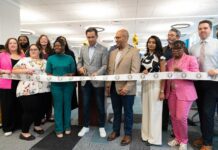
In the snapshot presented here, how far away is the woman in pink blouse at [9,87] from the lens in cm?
284

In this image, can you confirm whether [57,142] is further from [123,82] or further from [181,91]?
[181,91]

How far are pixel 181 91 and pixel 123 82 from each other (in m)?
0.77

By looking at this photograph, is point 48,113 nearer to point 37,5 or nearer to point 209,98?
point 209,98

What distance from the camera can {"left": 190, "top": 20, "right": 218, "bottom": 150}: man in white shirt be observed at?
2.34 m

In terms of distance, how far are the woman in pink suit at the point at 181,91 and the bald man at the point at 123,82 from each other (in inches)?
19.7

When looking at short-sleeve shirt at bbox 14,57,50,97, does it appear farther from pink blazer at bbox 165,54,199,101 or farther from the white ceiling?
the white ceiling

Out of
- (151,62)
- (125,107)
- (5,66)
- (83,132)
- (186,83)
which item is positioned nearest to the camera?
(186,83)

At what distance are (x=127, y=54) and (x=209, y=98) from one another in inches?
47.2

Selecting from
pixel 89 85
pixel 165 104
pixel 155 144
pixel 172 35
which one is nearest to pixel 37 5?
pixel 89 85

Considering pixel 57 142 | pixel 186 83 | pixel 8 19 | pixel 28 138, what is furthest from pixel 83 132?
pixel 8 19

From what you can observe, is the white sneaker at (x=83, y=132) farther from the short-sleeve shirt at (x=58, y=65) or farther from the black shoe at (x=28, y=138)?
the short-sleeve shirt at (x=58, y=65)

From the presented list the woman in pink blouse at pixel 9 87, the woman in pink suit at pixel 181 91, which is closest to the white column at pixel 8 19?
the woman in pink blouse at pixel 9 87

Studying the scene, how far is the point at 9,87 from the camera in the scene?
2.86 metres

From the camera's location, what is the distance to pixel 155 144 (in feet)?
8.51
